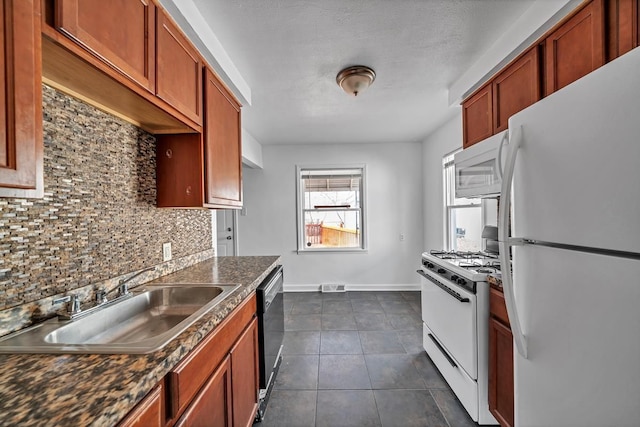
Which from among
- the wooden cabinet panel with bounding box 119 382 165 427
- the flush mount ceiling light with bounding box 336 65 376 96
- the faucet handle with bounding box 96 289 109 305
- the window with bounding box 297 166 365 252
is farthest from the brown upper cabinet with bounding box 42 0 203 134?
the window with bounding box 297 166 365 252

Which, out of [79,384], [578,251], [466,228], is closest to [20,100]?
[79,384]

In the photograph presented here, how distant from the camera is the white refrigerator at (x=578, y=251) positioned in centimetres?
69

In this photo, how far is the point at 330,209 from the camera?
4.52 metres

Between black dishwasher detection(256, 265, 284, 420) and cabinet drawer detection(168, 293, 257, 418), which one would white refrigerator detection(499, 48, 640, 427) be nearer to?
cabinet drawer detection(168, 293, 257, 418)

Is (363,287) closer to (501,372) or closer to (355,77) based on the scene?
(501,372)

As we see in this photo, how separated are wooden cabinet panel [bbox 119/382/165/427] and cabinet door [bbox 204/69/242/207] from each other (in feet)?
3.71

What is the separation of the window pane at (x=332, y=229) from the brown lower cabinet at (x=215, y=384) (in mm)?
2931

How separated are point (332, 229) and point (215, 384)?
358 centimetres

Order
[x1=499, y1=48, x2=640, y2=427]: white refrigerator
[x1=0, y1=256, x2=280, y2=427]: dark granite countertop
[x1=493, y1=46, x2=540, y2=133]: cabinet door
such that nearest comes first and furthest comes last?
[x1=0, y1=256, x2=280, y2=427]: dark granite countertop < [x1=499, y1=48, x2=640, y2=427]: white refrigerator < [x1=493, y1=46, x2=540, y2=133]: cabinet door

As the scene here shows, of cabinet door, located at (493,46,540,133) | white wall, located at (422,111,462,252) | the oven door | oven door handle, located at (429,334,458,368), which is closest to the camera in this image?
cabinet door, located at (493,46,540,133)

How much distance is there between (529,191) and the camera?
1.01 m

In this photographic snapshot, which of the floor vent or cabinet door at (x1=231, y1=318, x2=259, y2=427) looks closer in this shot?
cabinet door at (x1=231, y1=318, x2=259, y2=427)

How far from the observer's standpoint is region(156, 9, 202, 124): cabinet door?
46.4 inches

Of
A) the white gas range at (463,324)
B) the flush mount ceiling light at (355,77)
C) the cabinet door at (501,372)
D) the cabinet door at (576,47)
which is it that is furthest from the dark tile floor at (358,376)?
the flush mount ceiling light at (355,77)
